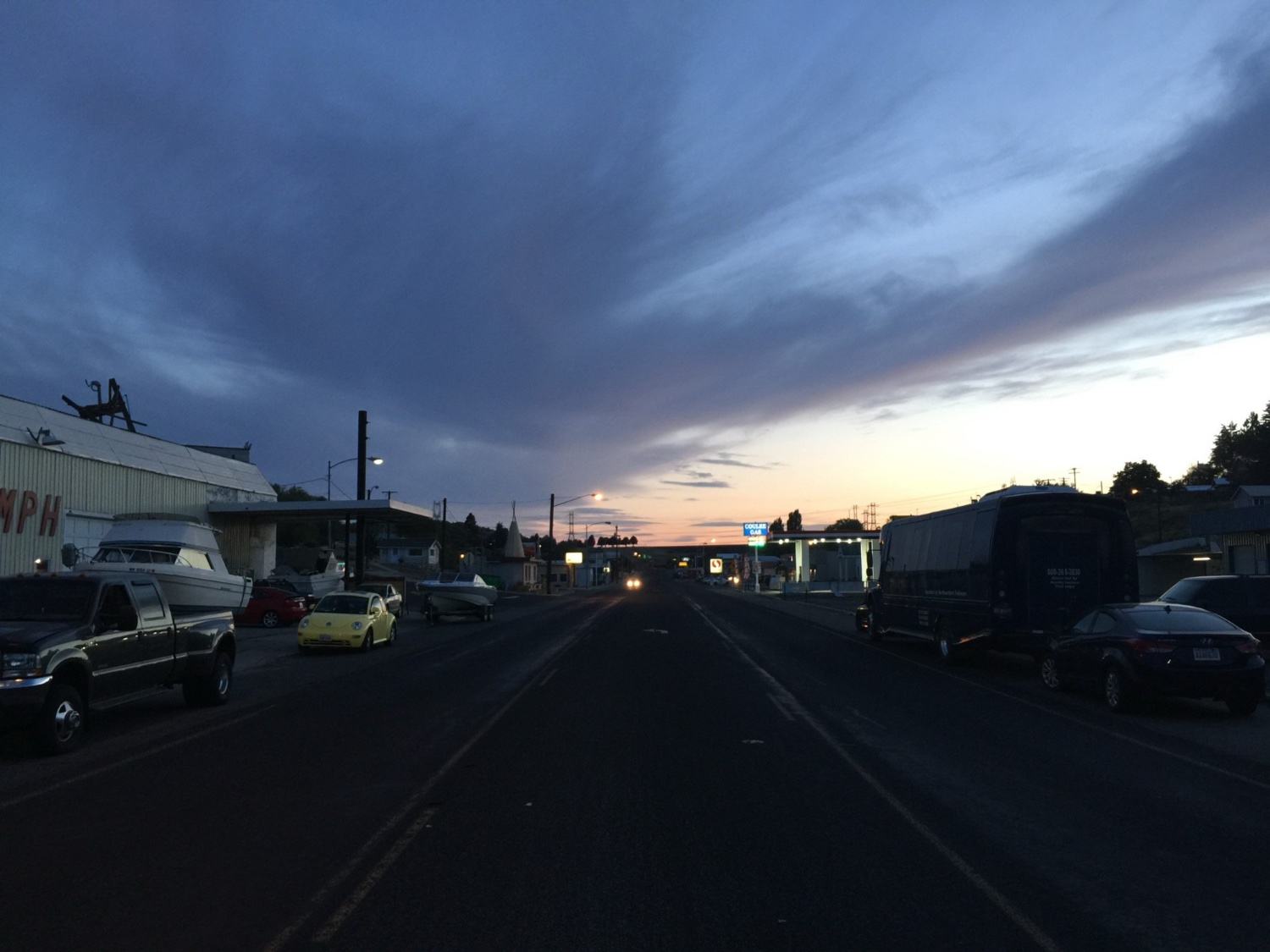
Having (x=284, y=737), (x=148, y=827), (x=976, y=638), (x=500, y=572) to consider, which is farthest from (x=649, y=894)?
(x=500, y=572)

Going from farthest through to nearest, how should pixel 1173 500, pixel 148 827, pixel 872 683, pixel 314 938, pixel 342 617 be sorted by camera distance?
1. pixel 1173 500
2. pixel 342 617
3. pixel 872 683
4. pixel 148 827
5. pixel 314 938

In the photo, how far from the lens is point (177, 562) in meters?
22.9

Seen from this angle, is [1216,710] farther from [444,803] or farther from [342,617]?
[342,617]

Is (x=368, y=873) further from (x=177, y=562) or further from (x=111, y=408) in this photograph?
(x=111, y=408)

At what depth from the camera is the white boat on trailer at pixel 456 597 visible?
126ft

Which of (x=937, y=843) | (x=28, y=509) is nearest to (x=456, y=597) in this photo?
(x=28, y=509)

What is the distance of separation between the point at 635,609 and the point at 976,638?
30.4m

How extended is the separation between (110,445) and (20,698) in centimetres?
2854

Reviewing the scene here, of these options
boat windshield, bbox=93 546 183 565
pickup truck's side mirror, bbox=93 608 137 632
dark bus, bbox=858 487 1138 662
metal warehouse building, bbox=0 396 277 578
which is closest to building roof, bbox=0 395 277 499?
metal warehouse building, bbox=0 396 277 578

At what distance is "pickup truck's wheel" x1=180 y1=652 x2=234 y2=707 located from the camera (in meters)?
14.4

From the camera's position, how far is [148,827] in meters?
7.54

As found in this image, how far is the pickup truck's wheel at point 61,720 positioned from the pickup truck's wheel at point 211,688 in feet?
10.2

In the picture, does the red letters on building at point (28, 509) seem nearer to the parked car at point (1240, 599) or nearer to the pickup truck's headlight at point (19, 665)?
the pickup truck's headlight at point (19, 665)

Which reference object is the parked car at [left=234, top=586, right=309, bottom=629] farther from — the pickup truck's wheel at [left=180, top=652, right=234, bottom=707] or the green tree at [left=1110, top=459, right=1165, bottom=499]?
the green tree at [left=1110, top=459, right=1165, bottom=499]
